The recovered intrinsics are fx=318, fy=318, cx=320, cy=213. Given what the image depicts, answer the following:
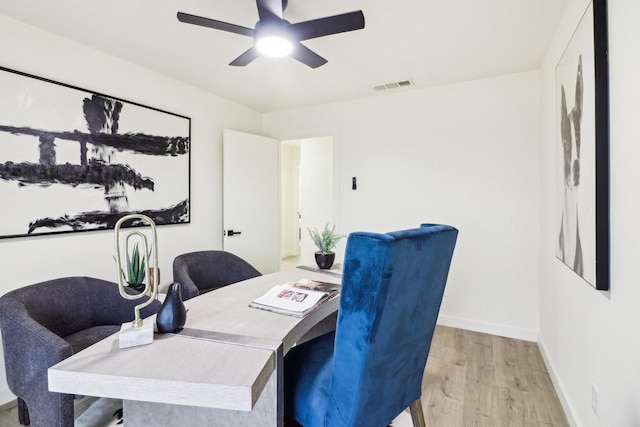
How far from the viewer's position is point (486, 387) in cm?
206

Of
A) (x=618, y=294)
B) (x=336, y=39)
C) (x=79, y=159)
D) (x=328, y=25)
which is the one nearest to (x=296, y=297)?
(x=618, y=294)

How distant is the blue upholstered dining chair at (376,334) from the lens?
3.11ft

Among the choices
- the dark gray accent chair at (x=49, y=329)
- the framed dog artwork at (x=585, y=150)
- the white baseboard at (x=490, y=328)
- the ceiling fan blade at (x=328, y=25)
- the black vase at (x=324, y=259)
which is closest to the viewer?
the framed dog artwork at (x=585, y=150)

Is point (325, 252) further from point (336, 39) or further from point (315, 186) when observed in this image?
point (315, 186)

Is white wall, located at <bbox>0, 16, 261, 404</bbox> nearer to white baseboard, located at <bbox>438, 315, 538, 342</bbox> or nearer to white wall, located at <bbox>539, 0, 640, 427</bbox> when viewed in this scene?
white baseboard, located at <bbox>438, 315, 538, 342</bbox>

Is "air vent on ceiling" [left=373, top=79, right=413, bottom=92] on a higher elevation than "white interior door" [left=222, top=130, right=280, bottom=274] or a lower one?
higher

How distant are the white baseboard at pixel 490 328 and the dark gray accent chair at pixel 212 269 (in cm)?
191

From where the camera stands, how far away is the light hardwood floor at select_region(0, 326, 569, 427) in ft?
5.79

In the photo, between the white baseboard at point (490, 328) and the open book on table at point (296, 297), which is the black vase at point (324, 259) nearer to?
the open book on table at point (296, 297)

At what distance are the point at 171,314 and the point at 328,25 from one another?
58.9 inches

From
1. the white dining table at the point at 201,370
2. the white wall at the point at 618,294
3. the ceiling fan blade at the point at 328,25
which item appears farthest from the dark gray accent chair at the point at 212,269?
the white wall at the point at 618,294

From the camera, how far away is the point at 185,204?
306 cm

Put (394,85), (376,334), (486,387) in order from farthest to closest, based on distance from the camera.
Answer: (394,85)
(486,387)
(376,334)

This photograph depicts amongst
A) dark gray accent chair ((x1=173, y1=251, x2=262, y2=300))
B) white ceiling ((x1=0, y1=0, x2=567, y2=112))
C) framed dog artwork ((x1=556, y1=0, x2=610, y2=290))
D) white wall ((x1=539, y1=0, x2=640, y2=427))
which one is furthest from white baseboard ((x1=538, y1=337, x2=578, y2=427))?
white ceiling ((x1=0, y1=0, x2=567, y2=112))
